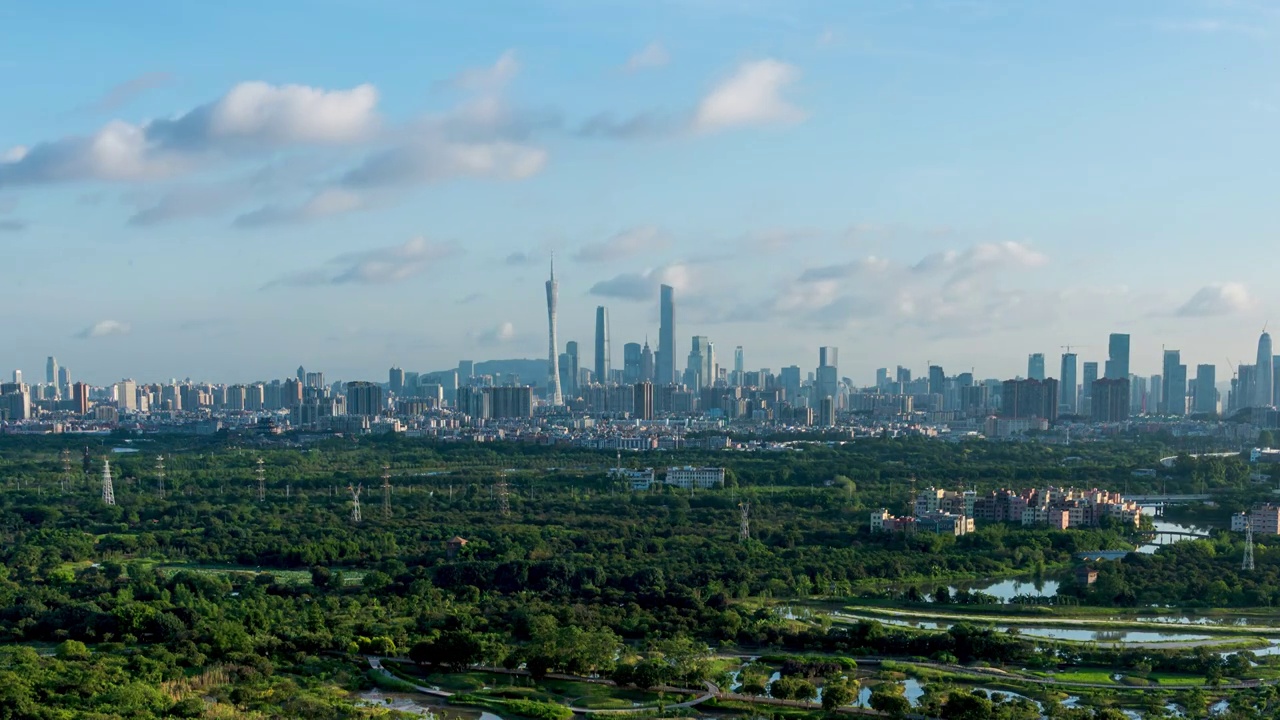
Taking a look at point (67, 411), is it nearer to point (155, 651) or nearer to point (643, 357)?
point (643, 357)

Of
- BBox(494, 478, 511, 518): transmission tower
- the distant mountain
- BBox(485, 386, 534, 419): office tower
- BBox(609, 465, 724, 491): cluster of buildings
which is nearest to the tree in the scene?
BBox(494, 478, 511, 518): transmission tower

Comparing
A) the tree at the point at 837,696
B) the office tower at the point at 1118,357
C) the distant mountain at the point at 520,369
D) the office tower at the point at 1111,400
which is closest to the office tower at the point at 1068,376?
the office tower at the point at 1118,357

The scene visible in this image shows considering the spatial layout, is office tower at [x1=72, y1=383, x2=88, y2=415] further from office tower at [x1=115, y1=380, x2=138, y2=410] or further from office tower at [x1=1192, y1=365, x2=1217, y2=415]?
office tower at [x1=1192, y1=365, x2=1217, y2=415]

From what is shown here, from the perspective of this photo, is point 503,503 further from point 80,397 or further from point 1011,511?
point 80,397

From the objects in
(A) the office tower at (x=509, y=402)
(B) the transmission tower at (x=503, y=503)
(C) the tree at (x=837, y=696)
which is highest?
(A) the office tower at (x=509, y=402)

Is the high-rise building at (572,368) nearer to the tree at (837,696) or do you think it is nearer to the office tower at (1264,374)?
the office tower at (1264,374)

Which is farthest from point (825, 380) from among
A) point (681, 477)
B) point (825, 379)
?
point (681, 477)
